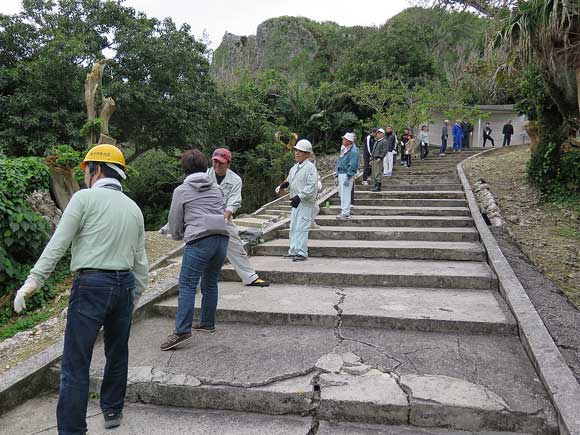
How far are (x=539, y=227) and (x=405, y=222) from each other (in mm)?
2625

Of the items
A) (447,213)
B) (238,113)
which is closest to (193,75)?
(238,113)

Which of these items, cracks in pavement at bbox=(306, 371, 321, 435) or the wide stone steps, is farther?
the wide stone steps

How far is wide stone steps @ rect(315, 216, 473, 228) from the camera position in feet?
26.7

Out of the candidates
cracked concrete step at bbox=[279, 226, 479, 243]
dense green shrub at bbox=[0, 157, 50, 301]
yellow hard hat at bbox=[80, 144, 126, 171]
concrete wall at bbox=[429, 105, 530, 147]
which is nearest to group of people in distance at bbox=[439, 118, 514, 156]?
concrete wall at bbox=[429, 105, 530, 147]

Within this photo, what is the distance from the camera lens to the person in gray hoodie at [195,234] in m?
3.88

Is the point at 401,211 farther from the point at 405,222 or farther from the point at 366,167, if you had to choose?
the point at 366,167

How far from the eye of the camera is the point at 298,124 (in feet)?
77.9

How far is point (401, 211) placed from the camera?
9227 millimetres

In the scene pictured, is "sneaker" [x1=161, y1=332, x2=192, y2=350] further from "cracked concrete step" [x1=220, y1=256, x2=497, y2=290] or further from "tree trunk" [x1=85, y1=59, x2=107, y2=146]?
"tree trunk" [x1=85, y1=59, x2=107, y2=146]

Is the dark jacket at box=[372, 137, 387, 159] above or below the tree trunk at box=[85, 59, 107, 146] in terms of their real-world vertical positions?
below

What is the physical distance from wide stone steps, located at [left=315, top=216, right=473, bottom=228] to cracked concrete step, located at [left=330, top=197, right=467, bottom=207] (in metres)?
1.18

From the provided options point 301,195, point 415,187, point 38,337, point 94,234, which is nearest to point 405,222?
point 301,195

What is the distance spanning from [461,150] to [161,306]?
19651 mm

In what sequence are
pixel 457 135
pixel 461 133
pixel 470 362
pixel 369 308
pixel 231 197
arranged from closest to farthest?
pixel 470 362, pixel 369 308, pixel 231 197, pixel 457 135, pixel 461 133
